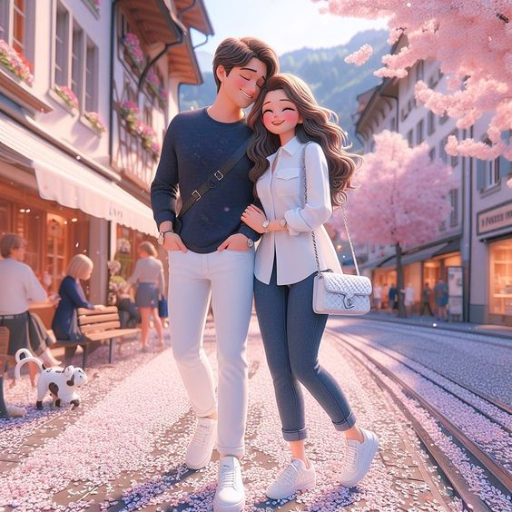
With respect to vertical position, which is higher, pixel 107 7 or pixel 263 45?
pixel 107 7

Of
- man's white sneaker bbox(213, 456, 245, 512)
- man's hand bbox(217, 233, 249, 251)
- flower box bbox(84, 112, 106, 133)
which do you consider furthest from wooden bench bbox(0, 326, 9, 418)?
flower box bbox(84, 112, 106, 133)

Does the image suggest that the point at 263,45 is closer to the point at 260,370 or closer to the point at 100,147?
the point at 260,370

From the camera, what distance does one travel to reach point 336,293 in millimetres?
2309

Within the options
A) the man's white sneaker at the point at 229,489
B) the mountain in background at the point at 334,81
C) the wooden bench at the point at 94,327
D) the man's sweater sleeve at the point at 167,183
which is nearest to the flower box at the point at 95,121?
the wooden bench at the point at 94,327

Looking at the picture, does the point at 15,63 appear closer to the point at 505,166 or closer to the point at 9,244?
the point at 9,244

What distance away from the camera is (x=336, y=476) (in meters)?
2.65

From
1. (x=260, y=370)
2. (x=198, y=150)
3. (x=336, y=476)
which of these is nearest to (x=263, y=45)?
(x=198, y=150)

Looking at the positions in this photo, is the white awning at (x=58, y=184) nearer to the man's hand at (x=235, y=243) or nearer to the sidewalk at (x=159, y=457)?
the sidewalk at (x=159, y=457)

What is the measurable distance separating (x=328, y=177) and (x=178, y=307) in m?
0.92

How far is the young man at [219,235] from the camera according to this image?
2.41 meters

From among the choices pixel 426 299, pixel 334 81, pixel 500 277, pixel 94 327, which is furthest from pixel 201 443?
pixel 334 81

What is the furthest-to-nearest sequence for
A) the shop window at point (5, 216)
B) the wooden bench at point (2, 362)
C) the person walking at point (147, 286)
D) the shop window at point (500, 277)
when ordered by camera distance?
the shop window at point (500, 277) < the shop window at point (5, 216) < the person walking at point (147, 286) < the wooden bench at point (2, 362)

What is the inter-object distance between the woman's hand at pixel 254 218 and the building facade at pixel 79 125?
3.55m

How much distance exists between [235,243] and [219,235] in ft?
0.29
